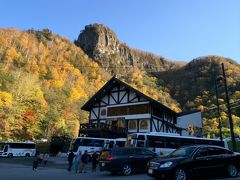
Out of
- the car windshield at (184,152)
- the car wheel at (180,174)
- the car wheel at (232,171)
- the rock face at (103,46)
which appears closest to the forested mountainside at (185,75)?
the rock face at (103,46)

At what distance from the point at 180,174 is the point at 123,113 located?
29.8 metres

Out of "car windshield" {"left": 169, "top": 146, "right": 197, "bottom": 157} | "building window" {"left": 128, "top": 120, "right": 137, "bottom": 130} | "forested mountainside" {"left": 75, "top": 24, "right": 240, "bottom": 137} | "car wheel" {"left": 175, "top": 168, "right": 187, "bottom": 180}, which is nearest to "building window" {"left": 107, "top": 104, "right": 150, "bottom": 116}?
"building window" {"left": 128, "top": 120, "right": 137, "bottom": 130}

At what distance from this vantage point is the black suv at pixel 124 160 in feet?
61.0

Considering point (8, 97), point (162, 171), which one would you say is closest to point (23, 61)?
point (8, 97)

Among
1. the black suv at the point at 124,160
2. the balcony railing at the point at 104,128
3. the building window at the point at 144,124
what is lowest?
the black suv at the point at 124,160

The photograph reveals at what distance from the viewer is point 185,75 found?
5463 inches

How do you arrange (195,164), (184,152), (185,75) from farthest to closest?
(185,75), (184,152), (195,164)

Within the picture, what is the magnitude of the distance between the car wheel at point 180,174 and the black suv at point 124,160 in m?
5.21

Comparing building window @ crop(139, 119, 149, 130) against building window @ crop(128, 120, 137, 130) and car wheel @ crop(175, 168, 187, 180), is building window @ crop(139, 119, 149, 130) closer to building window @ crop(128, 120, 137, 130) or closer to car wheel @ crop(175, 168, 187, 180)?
building window @ crop(128, 120, 137, 130)

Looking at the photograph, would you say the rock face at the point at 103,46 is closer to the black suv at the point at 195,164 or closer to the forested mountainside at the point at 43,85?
the forested mountainside at the point at 43,85

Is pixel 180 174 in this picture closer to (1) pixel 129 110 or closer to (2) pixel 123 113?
(1) pixel 129 110

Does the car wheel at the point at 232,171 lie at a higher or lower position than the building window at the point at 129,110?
lower

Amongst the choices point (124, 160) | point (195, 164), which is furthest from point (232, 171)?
point (124, 160)

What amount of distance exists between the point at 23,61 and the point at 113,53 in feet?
274
